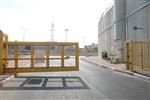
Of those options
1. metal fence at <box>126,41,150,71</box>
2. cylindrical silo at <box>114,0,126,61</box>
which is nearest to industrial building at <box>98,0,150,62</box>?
cylindrical silo at <box>114,0,126,61</box>

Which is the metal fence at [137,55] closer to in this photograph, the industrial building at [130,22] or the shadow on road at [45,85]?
the industrial building at [130,22]

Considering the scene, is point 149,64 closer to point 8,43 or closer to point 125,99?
point 8,43

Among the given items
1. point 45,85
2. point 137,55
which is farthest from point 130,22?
point 45,85

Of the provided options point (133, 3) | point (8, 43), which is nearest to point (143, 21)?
point (133, 3)

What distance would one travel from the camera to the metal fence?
2984 cm

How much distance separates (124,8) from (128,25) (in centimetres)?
413

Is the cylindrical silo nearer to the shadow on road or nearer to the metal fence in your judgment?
the metal fence

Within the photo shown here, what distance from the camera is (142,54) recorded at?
99.3 feet

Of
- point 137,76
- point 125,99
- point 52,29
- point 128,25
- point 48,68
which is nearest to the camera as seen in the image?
point 125,99

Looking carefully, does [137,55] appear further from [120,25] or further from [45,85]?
[45,85]

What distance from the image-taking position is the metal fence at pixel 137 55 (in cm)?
2984

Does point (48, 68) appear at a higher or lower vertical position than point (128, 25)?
lower

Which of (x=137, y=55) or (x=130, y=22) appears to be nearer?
(x=137, y=55)

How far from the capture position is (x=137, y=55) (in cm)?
3134
